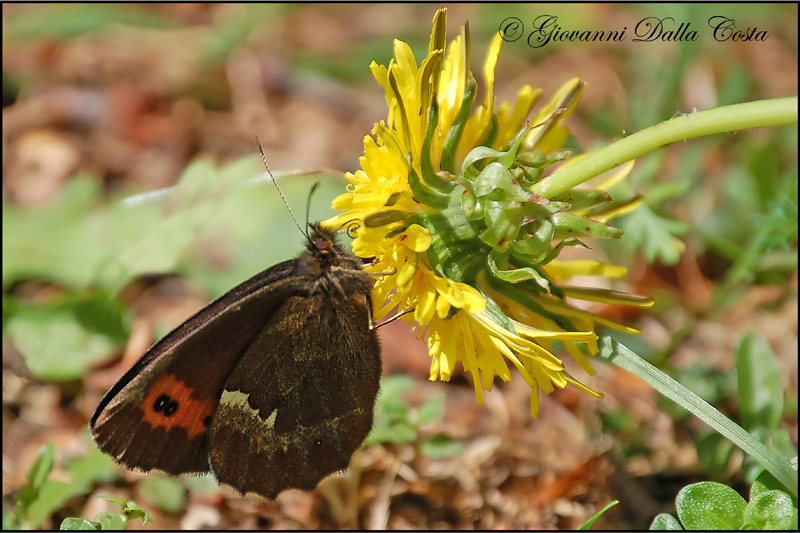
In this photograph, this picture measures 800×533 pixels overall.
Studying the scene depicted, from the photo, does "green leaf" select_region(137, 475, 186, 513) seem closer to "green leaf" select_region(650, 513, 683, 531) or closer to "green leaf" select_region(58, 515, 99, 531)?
"green leaf" select_region(58, 515, 99, 531)

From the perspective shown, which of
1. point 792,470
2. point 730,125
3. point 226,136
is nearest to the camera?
point 730,125

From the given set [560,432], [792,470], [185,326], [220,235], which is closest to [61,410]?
[220,235]

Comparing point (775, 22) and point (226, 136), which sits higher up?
point (775, 22)

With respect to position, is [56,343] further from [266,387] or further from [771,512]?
[771,512]

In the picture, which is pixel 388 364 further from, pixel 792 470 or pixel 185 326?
pixel 792 470

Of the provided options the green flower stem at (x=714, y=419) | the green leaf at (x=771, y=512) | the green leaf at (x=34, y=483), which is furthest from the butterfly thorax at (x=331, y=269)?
the green leaf at (x=771, y=512)

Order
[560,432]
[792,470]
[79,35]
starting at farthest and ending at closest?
[79,35] < [560,432] < [792,470]

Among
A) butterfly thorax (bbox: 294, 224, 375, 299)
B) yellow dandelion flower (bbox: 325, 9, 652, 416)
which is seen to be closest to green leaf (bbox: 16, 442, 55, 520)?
butterfly thorax (bbox: 294, 224, 375, 299)
